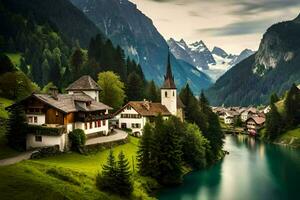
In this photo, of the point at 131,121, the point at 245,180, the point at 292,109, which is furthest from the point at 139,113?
the point at 292,109

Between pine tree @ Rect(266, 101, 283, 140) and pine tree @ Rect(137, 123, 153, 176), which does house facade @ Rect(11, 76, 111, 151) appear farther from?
pine tree @ Rect(266, 101, 283, 140)

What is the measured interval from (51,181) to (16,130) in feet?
70.5

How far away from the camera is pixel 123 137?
277ft

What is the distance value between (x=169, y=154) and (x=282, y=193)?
19.0 meters

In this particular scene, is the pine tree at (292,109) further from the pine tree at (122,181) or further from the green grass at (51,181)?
the pine tree at (122,181)

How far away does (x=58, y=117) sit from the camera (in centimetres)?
6862

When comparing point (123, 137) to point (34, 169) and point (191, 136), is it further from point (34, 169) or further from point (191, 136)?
point (34, 169)

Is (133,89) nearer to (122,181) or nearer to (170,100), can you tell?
(170,100)

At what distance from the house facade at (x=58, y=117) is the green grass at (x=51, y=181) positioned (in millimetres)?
4441

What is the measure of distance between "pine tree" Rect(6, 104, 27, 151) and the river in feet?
69.3

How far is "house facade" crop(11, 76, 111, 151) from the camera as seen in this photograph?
2571 inches

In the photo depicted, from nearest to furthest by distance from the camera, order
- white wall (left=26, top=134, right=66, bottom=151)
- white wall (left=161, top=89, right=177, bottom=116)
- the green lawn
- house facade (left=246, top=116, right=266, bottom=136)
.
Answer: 1. the green lawn
2. white wall (left=26, top=134, right=66, bottom=151)
3. white wall (left=161, top=89, right=177, bottom=116)
4. house facade (left=246, top=116, right=266, bottom=136)

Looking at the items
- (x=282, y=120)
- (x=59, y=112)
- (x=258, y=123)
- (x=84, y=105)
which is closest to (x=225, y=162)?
(x=84, y=105)

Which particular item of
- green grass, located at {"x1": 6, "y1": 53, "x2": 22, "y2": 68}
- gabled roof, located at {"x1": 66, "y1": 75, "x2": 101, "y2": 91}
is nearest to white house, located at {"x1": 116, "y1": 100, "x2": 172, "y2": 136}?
gabled roof, located at {"x1": 66, "y1": 75, "x2": 101, "y2": 91}
